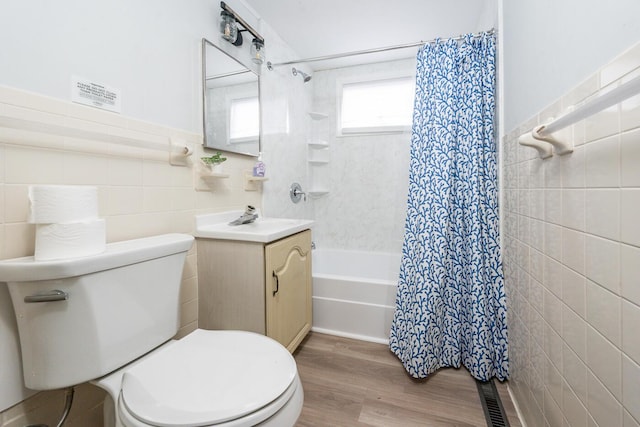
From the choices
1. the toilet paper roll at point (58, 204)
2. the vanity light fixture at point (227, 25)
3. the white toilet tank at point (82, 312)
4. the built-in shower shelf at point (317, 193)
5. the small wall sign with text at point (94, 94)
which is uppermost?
the vanity light fixture at point (227, 25)

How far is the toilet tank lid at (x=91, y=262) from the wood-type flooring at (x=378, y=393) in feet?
3.28

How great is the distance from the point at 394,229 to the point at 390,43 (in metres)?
1.65

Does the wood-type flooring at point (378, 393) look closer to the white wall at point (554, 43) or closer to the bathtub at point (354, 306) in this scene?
the bathtub at point (354, 306)

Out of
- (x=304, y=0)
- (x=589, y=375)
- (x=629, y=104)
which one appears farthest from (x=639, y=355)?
(x=304, y=0)

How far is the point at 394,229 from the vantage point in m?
2.81

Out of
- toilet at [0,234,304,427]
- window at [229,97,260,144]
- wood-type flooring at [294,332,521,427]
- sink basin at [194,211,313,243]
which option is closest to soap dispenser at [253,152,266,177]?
window at [229,97,260,144]

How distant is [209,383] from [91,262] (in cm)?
48

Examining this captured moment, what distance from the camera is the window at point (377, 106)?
9.05 feet

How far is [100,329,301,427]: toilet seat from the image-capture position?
70 cm

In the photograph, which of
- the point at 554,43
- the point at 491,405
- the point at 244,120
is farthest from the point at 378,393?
the point at 244,120

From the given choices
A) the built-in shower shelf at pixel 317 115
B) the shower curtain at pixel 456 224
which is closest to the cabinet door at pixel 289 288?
the shower curtain at pixel 456 224

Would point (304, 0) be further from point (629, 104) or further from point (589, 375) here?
point (589, 375)

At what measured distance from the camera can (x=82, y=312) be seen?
2.70 feet

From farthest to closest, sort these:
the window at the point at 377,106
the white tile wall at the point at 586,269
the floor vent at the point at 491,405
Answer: the window at the point at 377,106 → the floor vent at the point at 491,405 → the white tile wall at the point at 586,269
